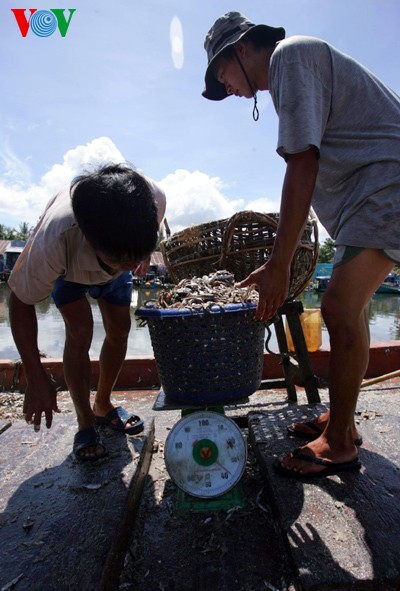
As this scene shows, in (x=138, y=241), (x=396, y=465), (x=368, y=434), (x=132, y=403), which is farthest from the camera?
(x=132, y=403)

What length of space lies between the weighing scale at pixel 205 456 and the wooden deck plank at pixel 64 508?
1.04ft

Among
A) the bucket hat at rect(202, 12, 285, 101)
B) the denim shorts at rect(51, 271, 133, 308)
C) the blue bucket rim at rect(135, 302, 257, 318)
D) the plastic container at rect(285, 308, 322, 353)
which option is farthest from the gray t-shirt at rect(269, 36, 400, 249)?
the plastic container at rect(285, 308, 322, 353)

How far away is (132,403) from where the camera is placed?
353 centimetres

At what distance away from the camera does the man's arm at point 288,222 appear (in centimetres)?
158

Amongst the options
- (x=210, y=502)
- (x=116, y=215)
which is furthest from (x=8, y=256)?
(x=210, y=502)

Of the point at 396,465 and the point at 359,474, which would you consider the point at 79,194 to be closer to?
the point at 359,474

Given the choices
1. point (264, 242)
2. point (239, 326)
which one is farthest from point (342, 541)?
point (264, 242)

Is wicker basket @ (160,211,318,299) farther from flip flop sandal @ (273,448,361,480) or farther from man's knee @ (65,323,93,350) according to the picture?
flip flop sandal @ (273,448,361,480)

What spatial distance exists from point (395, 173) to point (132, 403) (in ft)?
9.32

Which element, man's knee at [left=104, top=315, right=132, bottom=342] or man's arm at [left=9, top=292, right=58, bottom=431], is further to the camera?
man's knee at [left=104, top=315, right=132, bottom=342]

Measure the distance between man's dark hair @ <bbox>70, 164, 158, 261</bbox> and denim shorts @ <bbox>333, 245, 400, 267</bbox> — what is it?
2.76ft

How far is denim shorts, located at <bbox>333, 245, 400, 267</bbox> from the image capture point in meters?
1.66

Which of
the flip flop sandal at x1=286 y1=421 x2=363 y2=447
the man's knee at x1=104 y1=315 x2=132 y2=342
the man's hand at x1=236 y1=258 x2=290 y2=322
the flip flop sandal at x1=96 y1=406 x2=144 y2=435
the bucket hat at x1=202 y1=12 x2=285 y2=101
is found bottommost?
the flip flop sandal at x1=96 y1=406 x2=144 y2=435

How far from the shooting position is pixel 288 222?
1595 millimetres
